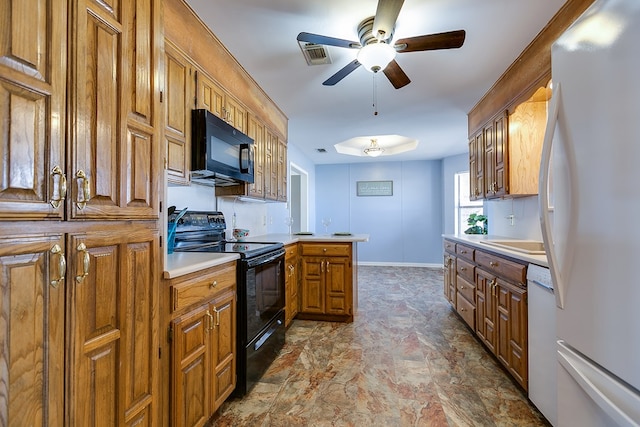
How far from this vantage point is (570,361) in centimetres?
90

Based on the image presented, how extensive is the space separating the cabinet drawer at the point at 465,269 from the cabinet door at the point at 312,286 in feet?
4.81

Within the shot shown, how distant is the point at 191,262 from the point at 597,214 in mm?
1622

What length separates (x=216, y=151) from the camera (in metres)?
2.01

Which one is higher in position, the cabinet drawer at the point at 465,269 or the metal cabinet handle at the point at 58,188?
the metal cabinet handle at the point at 58,188

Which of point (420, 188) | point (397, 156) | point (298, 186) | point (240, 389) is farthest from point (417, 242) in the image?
point (240, 389)

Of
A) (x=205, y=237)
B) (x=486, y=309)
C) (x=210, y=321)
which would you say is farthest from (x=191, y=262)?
(x=486, y=309)

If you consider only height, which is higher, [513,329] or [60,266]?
[60,266]

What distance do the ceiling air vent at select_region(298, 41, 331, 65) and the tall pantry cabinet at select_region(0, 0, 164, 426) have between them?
126 centimetres

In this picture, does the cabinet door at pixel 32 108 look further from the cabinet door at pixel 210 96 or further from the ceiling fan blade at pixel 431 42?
the ceiling fan blade at pixel 431 42

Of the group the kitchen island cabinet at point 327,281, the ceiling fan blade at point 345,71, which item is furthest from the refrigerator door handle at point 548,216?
the kitchen island cabinet at point 327,281

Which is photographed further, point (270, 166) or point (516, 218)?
point (270, 166)

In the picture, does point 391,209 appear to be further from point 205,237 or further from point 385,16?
point 385,16

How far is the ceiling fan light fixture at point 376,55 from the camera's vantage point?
182 cm

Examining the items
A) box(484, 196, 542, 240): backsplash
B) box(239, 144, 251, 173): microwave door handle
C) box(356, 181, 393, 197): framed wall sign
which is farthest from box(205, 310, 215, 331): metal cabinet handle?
box(356, 181, 393, 197): framed wall sign
